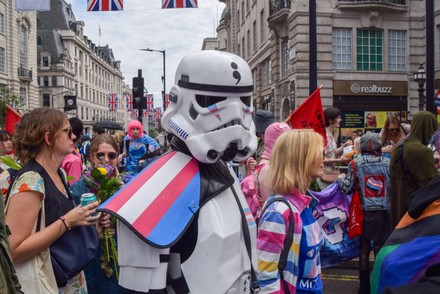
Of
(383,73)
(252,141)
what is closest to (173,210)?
(252,141)

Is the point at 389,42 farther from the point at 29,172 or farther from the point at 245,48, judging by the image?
the point at 29,172

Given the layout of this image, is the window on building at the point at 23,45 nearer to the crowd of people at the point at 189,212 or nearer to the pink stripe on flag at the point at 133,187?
the crowd of people at the point at 189,212

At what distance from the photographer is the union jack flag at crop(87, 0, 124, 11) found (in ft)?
35.9

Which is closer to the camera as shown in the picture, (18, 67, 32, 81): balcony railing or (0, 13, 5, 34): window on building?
(0, 13, 5, 34): window on building

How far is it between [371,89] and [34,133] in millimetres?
20825

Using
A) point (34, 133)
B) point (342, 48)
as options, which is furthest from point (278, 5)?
point (34, 133)

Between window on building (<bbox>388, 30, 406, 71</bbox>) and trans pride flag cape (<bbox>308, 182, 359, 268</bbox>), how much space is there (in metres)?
18.9

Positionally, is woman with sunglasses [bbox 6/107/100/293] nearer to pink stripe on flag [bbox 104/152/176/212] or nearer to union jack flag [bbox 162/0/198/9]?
pink stripe on flag [bbox 104/152/176/212]

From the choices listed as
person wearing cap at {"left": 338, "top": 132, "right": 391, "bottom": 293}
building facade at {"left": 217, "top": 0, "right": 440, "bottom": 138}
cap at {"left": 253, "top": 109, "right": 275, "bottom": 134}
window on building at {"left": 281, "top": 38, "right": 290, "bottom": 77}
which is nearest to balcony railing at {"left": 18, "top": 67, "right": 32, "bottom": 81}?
window on building at {"left": 281, "top": 38, "right": 290, "bottom": 77}

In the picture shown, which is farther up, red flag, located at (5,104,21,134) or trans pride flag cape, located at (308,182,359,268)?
red flag, located at (5,104,21,134)

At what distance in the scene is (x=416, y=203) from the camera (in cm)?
147

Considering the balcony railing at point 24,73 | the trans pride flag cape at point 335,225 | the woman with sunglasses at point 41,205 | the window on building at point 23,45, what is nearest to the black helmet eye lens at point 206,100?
the woman with sunglasses at point 41,205

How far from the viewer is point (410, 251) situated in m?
1.37

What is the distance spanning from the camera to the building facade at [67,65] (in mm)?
77750
